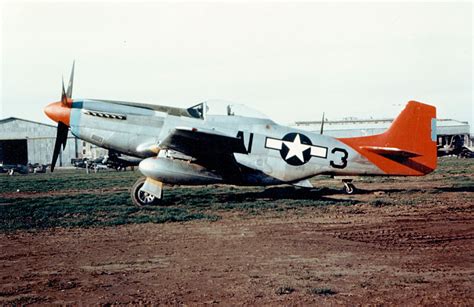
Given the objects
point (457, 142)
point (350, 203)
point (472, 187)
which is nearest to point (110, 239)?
point (350, 203)

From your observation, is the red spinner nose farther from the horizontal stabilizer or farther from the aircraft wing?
the horizontal stabilizer

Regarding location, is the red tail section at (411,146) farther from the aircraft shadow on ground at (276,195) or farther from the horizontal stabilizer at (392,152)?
the aircraft shadow on ground at (276,195)

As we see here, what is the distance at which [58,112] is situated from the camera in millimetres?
9852

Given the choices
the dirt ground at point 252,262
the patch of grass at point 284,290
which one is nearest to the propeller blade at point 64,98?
the dirt ground at point 252,262

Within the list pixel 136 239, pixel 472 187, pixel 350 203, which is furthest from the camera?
pixel 472 187

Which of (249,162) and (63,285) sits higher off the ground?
(249,162)

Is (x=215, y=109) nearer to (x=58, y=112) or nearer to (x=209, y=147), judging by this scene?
(x=209, y=147)

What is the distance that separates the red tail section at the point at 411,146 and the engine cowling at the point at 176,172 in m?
3.63

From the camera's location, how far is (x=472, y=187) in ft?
42.4

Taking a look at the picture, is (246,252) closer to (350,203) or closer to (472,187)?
(350,203)

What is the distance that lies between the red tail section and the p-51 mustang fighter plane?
2 cm

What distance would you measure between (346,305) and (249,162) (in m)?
6.72

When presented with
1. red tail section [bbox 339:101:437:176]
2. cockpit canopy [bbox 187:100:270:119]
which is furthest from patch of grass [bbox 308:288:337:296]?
red tail section [bbox 339:101:437:176]

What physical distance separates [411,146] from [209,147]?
5108 millimetres
